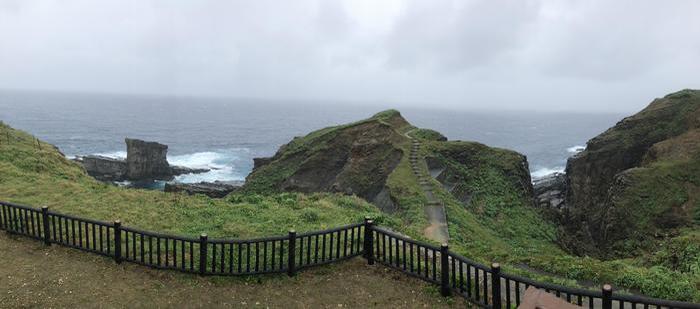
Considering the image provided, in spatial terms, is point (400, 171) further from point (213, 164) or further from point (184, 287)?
point (213, 164)

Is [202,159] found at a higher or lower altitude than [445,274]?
lower

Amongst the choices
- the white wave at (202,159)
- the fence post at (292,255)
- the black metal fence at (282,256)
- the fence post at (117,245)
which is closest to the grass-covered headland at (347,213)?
the black metal fence at (282,256)

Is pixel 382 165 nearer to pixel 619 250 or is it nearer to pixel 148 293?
pixel 619 250

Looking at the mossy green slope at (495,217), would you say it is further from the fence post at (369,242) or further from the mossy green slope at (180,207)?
the fence post at (369,242)

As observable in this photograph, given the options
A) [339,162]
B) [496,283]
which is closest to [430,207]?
[339,162]

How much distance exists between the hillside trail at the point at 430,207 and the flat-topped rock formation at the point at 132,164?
151 ft

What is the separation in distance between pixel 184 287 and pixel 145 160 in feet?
214

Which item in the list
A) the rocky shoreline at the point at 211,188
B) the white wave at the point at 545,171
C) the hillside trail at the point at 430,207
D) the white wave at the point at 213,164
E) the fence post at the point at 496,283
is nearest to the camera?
the fence post at the point at 496,283

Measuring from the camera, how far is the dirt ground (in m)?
11.6

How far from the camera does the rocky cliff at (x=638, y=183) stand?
3159 cm

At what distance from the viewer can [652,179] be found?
115 ft

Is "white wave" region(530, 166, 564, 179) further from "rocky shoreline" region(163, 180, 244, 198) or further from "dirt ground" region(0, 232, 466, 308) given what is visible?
"dirt ground" region(0, 232, 466, 308)

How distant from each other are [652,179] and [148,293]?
36.3 meters

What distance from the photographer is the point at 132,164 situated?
2795 inches
